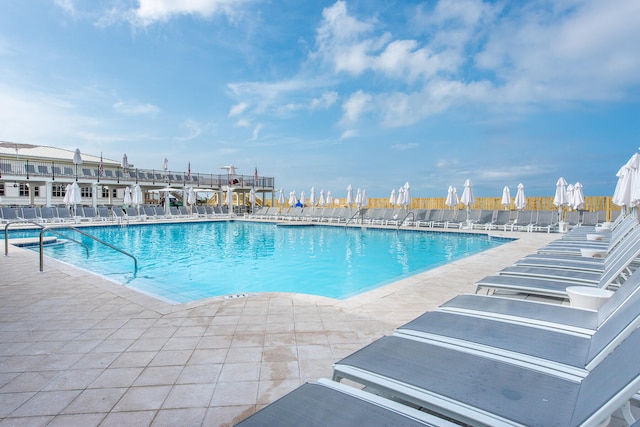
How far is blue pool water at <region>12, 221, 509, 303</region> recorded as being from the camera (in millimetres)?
6926

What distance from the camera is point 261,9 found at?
1138cm

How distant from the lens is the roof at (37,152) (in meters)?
27.3

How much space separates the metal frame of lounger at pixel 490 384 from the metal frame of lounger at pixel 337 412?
147mm

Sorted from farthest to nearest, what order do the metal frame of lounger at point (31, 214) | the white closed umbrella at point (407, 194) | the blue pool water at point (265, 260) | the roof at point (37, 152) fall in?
1. the roof at point (37, 152)
2. the white closed umbrella at point (407, 194)
3. the metal frame of lounger at point (31, 214)
4. the blue pool water at point (265, 260)

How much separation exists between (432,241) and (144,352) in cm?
1167

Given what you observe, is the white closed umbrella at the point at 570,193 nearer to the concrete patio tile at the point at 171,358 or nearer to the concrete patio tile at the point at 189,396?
the concrete patio tile at the point at 171,358

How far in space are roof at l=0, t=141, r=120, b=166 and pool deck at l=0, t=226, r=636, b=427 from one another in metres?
30.0

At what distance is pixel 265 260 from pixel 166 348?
22.2ft

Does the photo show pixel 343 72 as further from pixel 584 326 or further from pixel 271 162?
pixel 584 326

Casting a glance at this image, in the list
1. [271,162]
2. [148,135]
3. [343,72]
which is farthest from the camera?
[271,162]

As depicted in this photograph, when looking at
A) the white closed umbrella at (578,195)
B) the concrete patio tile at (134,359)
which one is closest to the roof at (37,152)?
the concrete patio tile at (134,359)

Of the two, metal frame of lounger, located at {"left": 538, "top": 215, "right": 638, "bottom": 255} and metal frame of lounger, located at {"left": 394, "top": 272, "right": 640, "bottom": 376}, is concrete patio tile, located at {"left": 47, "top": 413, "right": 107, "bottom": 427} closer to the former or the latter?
Result: metal frame of lounger, located at {"left": 394, "top": 272, "right": 640, "bottom": 376}

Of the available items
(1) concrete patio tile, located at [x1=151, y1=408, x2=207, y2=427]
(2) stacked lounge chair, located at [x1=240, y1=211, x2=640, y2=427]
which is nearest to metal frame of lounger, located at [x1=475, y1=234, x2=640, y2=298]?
(2) stacked lounge chair, located at [x1=240, y1=211, x2=640, y2=427]

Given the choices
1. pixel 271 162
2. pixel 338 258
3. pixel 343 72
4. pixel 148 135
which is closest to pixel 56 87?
pixel 148 135
